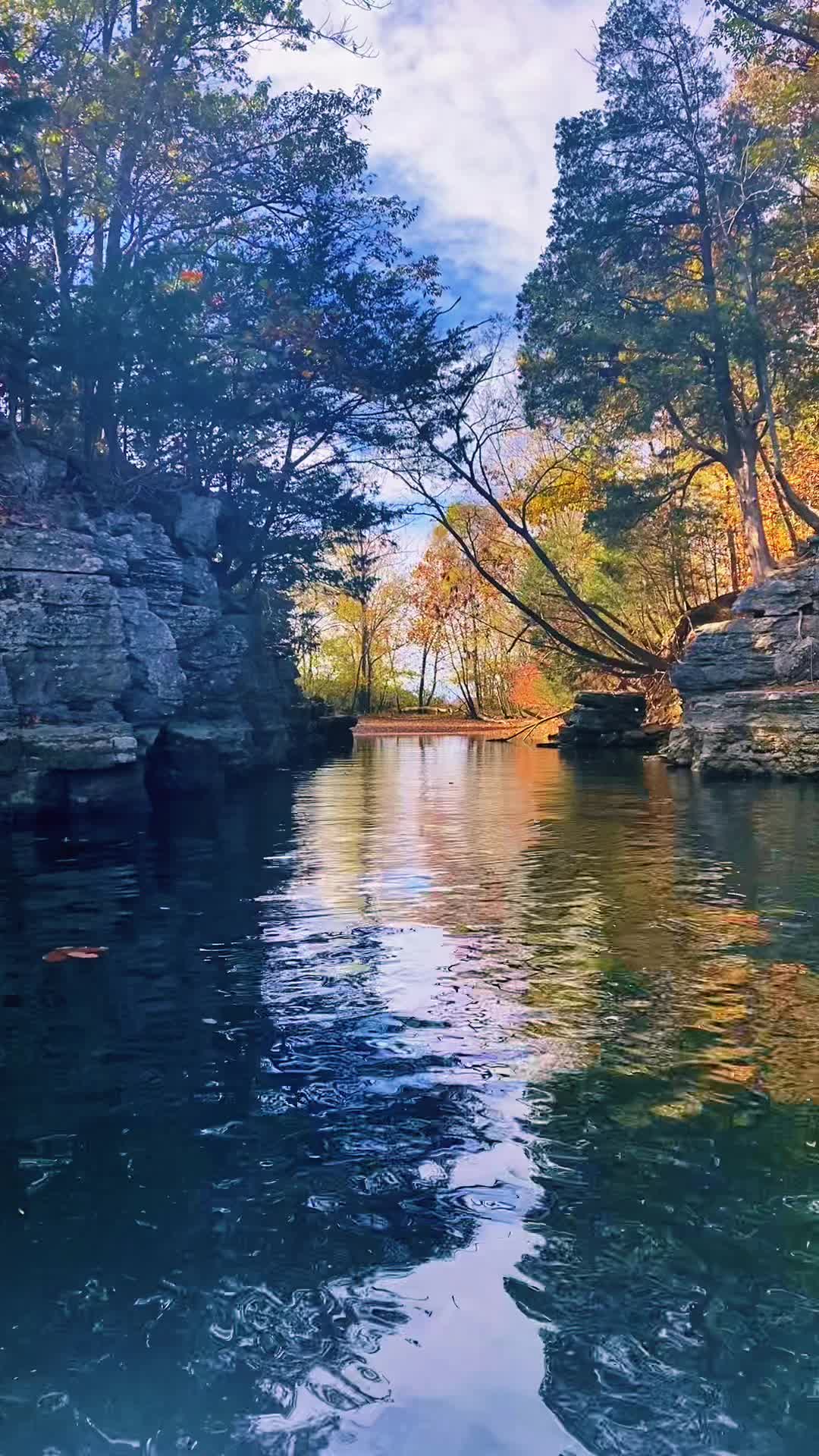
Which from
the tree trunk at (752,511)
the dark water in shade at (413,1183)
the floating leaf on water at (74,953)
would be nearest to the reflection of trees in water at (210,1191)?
the dark water in shade at (413,1183)

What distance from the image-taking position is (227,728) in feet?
61.0

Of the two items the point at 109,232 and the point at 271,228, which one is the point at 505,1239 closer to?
the point at 109,232

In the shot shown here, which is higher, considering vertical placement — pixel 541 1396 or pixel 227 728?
pixel 227 728

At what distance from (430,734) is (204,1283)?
43.5 m

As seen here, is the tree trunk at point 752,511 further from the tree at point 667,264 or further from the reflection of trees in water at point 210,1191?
the reflection of trees in water at point 210,1191

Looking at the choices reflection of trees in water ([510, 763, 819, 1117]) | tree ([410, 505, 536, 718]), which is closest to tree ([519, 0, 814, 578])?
reflection of trees in water ([510, 763, 819, 1117])

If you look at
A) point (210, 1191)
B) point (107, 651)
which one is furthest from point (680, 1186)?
point (107, 651)

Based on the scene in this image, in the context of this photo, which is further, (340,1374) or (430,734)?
(430,734)

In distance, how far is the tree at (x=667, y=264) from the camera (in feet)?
67.9

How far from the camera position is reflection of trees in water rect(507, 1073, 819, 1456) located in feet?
6.83

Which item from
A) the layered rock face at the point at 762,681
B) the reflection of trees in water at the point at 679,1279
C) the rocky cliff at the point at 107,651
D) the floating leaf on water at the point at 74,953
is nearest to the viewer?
the reflection of trees in water at the point at 679,1279

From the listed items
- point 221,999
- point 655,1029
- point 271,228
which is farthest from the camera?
point 271,228

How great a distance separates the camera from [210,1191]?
3.05m

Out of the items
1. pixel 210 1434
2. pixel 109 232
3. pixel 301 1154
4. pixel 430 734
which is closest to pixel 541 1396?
pixel 210 1434
